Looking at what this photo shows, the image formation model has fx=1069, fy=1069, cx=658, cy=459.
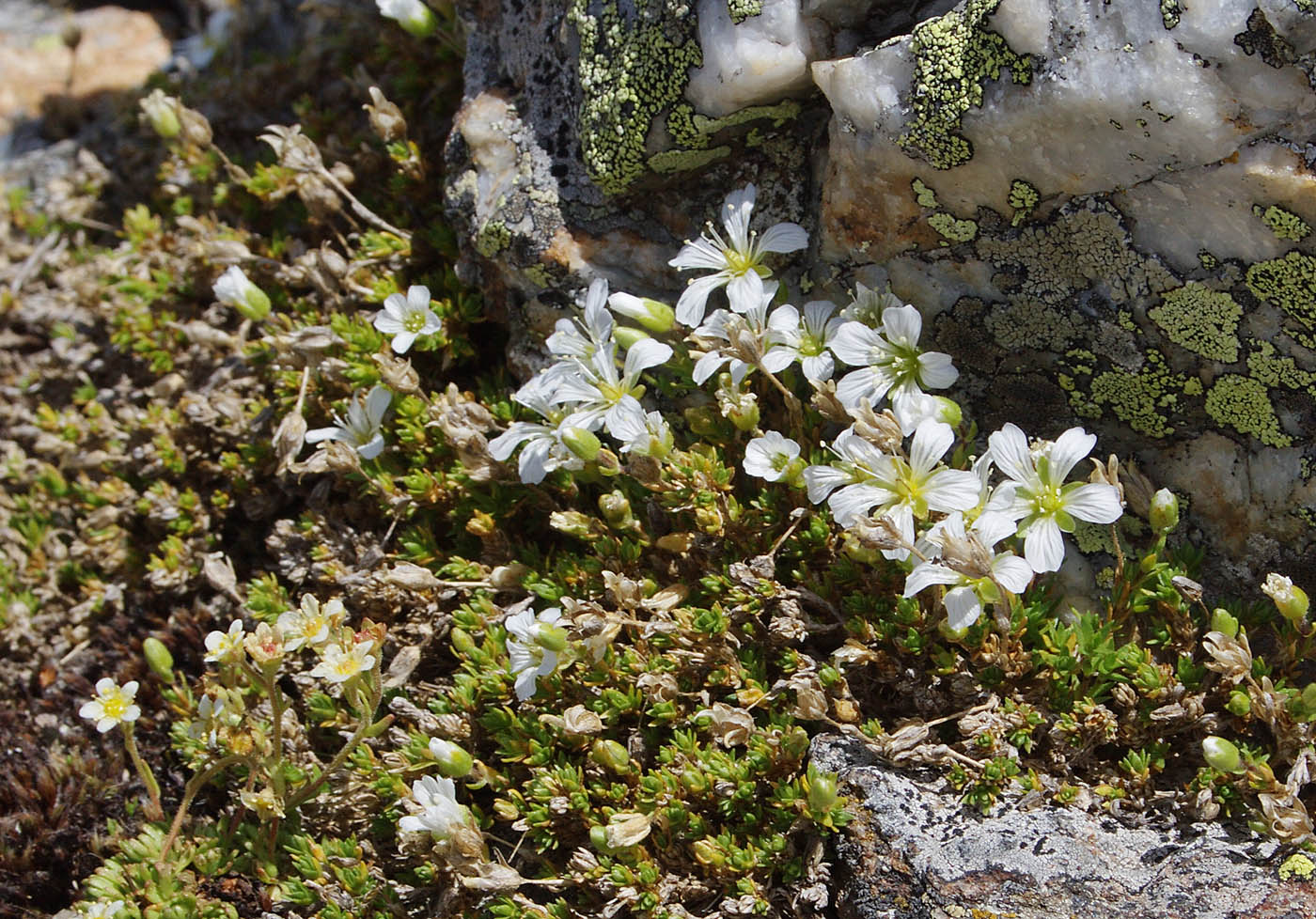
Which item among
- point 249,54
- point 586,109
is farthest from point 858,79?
point 249,54

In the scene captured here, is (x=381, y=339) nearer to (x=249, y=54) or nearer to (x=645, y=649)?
(x=645, y=649)

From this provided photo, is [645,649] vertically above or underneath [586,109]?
underneath

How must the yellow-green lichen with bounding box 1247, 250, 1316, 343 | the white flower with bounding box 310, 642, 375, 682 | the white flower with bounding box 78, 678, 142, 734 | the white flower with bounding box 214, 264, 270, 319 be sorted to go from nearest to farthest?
the yellow-green lichen with bounding box 1247, 250, 1316, 343 → the white flower with bounding box 310, 642, 375, 682 → the white flower with bounding box 78, 678, 142, 734 → the white flower with bounding box 214, 264, 270, 319

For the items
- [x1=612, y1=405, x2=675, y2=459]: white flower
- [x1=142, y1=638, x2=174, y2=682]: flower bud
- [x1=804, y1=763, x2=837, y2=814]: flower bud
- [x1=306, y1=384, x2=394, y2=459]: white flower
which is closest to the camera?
[x1=804, y1=763, x2=837, y2=814]: flower bud

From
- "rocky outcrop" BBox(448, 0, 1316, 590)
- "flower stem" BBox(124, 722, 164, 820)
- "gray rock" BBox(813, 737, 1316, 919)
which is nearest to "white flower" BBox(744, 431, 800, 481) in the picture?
"rocky outcrop" BBox(448, 0, 1316, 590)

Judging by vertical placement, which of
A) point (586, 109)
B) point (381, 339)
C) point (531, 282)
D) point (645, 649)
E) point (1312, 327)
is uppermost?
point (586, 109)

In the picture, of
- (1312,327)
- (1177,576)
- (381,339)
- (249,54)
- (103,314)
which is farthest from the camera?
(249,54)

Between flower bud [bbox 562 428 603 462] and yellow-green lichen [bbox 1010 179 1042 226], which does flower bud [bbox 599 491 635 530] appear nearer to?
flower bud [bbox 562 428 603 462]
